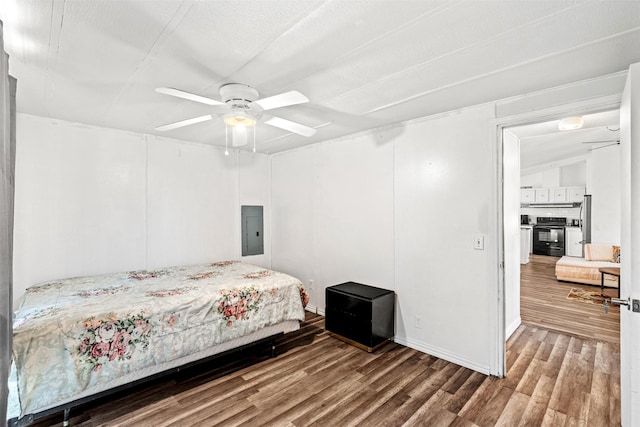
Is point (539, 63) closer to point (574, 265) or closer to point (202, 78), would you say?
point (202, 78)

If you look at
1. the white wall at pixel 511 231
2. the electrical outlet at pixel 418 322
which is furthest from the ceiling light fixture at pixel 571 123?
the electrical outlet at pixel 418 322

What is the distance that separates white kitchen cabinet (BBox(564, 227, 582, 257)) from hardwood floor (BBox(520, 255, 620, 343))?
262cm

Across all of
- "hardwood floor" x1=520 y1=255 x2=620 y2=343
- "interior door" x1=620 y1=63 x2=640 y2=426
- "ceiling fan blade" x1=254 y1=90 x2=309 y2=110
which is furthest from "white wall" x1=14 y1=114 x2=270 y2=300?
"hardwood floor" x1=520 y1=255 x2=620 y2=343

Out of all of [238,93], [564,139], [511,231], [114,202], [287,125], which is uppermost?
[564,139]

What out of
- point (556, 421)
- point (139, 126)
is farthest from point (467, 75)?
point (139, 126)

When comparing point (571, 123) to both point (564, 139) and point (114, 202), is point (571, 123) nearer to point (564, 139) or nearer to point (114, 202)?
point (564, 139)

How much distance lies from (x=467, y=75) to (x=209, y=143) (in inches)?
133

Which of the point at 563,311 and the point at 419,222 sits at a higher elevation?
the point at 419,222

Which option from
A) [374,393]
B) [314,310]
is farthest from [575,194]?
[374,393]

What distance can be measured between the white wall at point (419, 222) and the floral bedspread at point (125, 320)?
1.03m

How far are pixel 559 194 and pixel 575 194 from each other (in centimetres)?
35

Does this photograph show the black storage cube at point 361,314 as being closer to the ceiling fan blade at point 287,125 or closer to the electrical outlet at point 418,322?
the electrical outlet at point 418,322

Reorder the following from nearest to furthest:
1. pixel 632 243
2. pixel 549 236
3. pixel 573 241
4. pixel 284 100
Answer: pixel 632 243 → pixel 284 100 → pixel 573 241 → pixel 549 236

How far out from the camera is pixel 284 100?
202 cm
